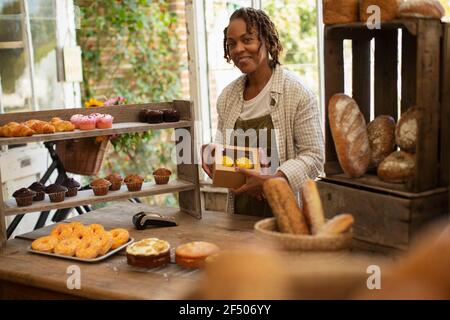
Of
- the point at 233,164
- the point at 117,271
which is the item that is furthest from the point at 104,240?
the point at 233,164

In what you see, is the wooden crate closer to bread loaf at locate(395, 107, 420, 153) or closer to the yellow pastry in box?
bread loaf at locate(395, 107, 420, 153)

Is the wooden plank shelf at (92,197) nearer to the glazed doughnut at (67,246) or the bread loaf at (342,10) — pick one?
the glazed doughnut at (67,246)

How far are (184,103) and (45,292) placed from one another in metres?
1.16

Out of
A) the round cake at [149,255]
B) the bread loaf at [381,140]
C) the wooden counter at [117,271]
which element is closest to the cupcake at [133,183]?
the wooden counter at [117,271]

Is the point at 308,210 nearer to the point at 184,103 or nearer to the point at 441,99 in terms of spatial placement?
the point at 441,99

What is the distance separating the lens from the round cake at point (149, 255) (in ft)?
6.70

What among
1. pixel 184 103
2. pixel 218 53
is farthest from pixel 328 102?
pixel 218 53

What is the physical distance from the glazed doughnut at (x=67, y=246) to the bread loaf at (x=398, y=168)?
1178mm

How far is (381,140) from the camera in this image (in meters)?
1.94

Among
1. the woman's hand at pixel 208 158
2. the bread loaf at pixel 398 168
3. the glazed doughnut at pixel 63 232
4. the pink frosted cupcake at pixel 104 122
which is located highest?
the pink frosted cupcake at pixel 104 122

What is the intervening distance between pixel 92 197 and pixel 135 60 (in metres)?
3.49

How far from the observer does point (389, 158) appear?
1851 millimetres

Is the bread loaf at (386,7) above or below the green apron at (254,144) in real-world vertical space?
above

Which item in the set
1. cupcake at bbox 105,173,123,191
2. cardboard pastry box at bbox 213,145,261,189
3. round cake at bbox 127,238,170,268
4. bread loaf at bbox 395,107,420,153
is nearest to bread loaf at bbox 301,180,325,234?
bread loaf at bbox 395,107,420,153
